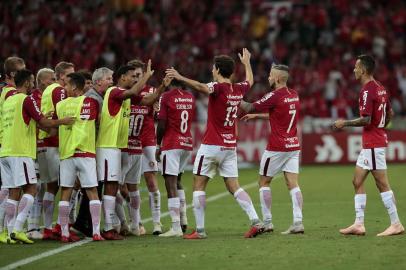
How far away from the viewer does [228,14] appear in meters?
34.6

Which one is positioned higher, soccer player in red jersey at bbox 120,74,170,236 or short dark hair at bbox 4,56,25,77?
short dark hair at bbox 4,56,25,77

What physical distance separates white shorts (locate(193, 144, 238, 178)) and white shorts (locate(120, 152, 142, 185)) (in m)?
1.16

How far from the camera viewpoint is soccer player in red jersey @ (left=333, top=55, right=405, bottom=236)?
41.6 feet

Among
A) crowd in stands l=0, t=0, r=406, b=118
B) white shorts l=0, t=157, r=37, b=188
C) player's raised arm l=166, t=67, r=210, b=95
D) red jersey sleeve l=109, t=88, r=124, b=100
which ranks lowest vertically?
white shorts l=0, t=157, r=37, b=188

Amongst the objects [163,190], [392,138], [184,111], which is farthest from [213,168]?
[392,138]

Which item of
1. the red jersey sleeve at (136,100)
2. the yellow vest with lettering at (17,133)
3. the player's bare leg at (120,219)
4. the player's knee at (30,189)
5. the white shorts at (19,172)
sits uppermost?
the red jersey sleeve at (136,100)

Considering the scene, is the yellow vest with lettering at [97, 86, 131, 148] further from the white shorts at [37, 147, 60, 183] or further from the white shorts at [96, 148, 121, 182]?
the white shorts at [37, 147, 60, 183]

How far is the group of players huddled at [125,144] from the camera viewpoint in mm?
12539

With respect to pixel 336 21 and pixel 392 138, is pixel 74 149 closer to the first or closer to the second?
pixel 392 138

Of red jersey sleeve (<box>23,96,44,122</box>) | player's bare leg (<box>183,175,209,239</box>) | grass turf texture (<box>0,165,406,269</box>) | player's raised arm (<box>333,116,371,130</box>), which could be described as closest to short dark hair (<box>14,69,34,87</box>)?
red jersey sleeve (<box>23,96,44,122</box>)

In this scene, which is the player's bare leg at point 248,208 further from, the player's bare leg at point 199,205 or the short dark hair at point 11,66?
the short dark hair at point 11,66

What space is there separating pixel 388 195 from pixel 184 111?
3111mm

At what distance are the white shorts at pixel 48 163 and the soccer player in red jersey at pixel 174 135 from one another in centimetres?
151

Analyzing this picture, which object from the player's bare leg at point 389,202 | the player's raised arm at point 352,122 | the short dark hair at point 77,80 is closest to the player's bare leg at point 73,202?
the short dark hair at point 77,80
